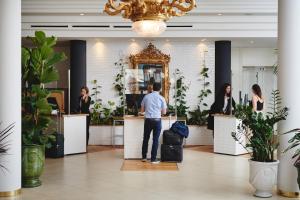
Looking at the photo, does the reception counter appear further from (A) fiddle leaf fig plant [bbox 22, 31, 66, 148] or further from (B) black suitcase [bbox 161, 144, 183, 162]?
(A) fiddle leaf fig plant [bbox 22, 31, 66, 148]

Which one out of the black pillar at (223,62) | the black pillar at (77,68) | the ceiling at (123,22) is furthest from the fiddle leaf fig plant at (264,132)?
the black pillar at (77,68)

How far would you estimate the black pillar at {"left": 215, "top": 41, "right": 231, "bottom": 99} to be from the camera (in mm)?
12414

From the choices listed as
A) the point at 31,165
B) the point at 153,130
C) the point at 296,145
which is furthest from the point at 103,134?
the point at 296,145

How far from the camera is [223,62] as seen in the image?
1243cm

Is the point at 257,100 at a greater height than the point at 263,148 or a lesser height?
greater

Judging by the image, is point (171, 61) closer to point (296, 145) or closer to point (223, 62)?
point (223, 62)

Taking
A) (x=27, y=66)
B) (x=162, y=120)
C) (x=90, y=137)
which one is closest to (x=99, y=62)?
(x=90, y=137)

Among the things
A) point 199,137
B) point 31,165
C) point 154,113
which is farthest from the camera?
point 199,137

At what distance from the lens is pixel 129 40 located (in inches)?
492

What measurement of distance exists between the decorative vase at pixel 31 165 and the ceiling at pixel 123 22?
5.51m

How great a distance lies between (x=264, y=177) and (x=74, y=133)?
16.7ft

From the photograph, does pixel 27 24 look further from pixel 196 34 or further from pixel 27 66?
pixel 27 66

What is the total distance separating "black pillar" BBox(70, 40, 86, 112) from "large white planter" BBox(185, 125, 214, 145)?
3.30 m

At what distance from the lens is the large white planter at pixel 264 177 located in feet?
19.9
